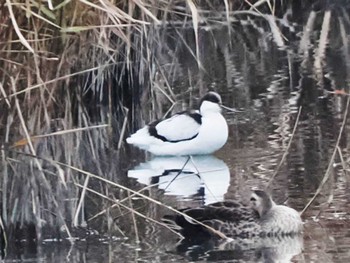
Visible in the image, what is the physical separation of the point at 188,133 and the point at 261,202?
107 inches

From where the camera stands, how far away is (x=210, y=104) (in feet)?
33.3

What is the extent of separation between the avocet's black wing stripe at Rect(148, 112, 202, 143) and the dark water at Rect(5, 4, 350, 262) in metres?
0.18

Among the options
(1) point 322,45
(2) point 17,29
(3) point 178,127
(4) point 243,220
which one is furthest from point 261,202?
(1) point 322,45

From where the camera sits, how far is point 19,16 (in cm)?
621

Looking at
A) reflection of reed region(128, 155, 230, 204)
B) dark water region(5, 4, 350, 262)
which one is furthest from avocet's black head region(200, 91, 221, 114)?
reflection of reed region(128, 155, 230, 204)

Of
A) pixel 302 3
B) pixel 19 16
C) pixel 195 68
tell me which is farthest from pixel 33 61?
pixel 302 3

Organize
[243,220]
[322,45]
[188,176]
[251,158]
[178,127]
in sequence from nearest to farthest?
[243,220] < [188,176] < [251,158] < [178,127] < [322,45]

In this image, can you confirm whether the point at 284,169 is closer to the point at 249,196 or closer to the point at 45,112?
the point at 249,196

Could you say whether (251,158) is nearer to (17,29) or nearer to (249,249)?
(249,249)

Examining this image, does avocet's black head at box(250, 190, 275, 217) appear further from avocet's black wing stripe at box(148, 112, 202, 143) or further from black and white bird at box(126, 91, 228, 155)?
avocet's black wing stripe at box(148, 112, 202, 143)

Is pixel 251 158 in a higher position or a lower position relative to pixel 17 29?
lower

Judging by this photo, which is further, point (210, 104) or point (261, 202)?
point (210, 104)

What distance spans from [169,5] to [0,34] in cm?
190

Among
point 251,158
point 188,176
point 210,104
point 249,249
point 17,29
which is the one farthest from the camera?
point 210,104
